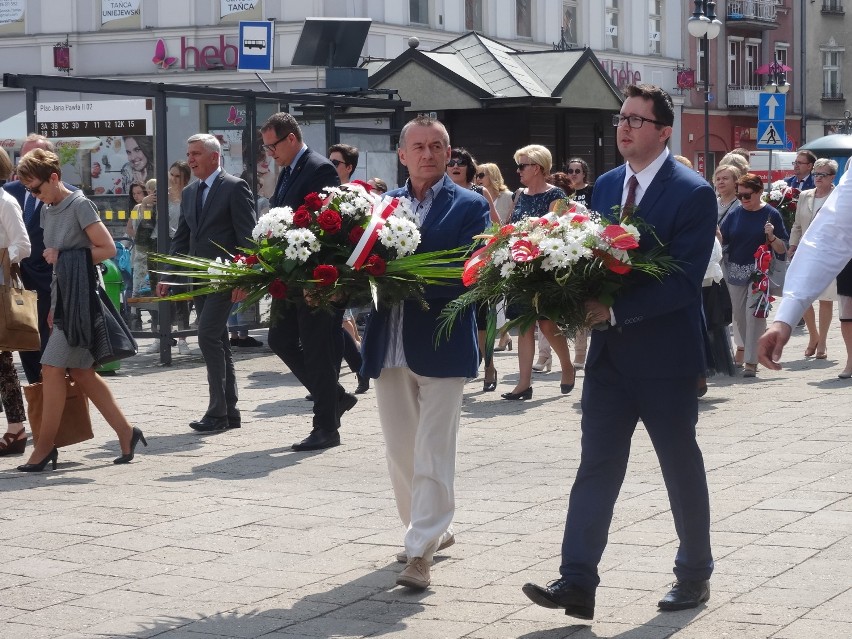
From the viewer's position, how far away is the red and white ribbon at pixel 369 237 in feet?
19.6

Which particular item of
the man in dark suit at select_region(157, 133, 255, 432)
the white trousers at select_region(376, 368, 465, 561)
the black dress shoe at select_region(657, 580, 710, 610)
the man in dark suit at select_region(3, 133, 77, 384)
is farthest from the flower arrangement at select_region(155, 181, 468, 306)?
the man in dark suit at select_region(3, 133, 77, 384)

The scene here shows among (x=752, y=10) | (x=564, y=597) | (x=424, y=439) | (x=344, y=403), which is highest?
(x=752, y=10)

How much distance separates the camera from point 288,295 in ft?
20.3

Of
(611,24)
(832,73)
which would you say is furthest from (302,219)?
(832,73)

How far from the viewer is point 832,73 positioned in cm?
6047

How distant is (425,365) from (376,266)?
1.44ft

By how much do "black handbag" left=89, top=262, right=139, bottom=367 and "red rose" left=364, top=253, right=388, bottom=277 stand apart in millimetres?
3178

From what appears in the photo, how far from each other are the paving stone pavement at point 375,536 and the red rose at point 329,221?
4.64 ft

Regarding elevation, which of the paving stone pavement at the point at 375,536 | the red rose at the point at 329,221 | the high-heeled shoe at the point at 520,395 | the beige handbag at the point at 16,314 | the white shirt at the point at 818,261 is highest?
the red rose at the point at 329,221

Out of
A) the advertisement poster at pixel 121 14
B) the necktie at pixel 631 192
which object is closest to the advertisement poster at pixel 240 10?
the advertisement poster at pixel 121 14

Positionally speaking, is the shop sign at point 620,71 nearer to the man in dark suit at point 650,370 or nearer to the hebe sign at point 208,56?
the hebe sign at point 208,56

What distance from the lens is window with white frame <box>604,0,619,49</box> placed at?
44000 millimetres

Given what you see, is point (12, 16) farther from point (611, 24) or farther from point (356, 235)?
point (356, 235)

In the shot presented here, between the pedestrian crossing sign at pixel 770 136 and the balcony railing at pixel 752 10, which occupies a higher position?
the balcony railing at pixel 752 10
